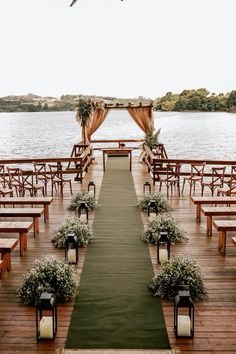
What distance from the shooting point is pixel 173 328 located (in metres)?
4.42

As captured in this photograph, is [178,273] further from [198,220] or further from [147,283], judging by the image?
[198,220]

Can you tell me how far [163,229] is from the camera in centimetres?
696

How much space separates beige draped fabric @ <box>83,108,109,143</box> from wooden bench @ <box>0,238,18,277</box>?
31.6 feet

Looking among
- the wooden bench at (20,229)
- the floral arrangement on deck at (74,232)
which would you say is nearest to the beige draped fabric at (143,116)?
the floral arrangement on deck at (74,232)

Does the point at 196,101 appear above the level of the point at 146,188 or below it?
above

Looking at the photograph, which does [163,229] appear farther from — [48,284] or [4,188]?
[4,188]

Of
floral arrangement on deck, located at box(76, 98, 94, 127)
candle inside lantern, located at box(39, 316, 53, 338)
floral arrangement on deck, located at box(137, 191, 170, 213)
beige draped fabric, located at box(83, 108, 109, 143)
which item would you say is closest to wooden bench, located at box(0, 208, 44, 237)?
floral arrangement on deck, located at box(137, 191, 170, 213)

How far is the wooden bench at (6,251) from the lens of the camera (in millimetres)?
5570

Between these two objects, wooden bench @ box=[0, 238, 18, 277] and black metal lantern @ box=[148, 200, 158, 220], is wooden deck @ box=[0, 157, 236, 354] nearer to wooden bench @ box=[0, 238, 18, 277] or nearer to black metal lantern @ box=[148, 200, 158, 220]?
wooden bench @ box=[0, 238, 18, 277]

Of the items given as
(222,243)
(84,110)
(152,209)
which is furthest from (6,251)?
(84,110)

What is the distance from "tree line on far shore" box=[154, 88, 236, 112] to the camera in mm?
59062

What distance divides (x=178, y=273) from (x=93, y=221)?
11.2 ft

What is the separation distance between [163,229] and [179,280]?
1.94 m

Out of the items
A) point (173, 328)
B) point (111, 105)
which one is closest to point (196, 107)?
point (111, 105)
